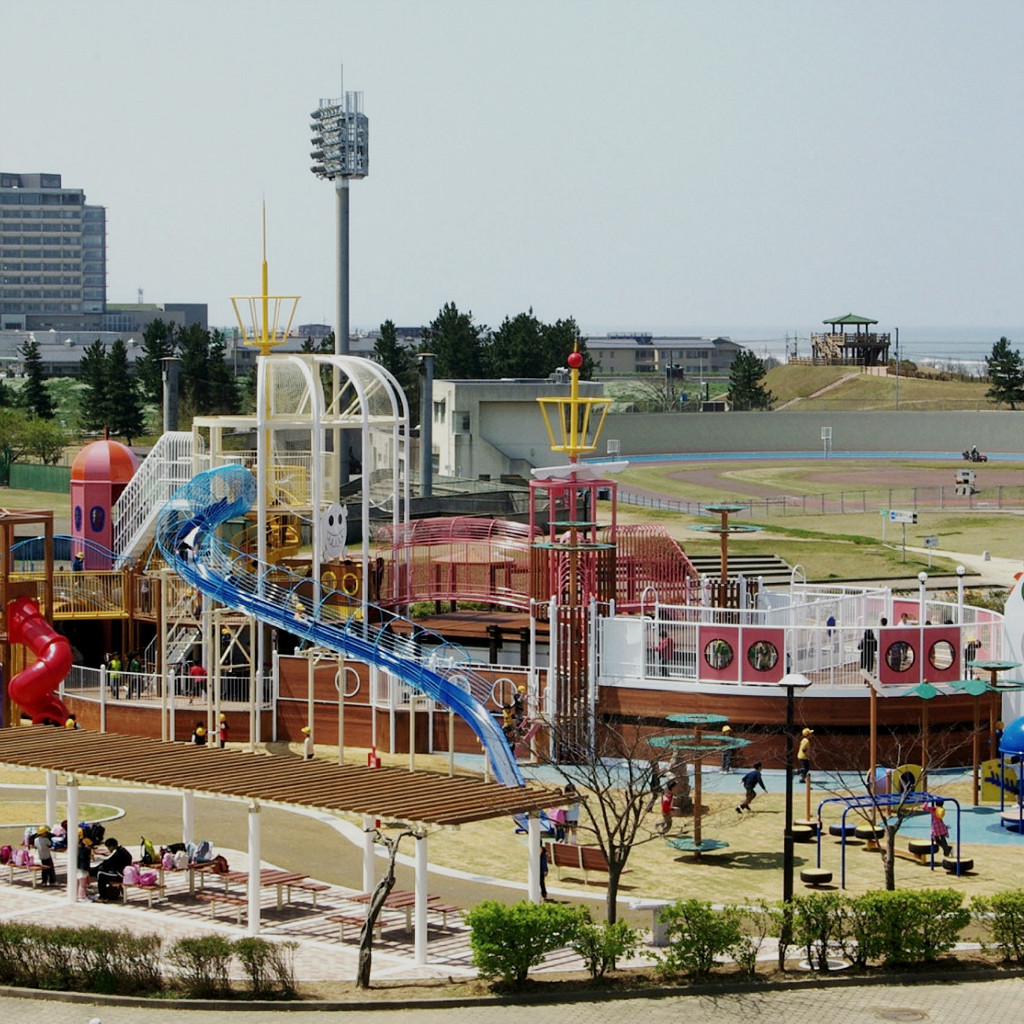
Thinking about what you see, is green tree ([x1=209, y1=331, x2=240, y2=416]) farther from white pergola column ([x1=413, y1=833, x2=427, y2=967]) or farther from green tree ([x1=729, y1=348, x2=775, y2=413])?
white pergola column ([x1=413, y1=833, x2=427, y2=967])

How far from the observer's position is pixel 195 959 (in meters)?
23.5

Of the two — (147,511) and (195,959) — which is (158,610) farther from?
(195,959)

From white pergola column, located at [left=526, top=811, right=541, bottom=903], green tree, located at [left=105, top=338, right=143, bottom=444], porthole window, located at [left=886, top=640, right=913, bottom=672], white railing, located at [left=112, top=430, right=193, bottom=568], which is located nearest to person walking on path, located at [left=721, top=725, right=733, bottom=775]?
porthole window, located at [left=886, top=640, right=913, bottom=672]

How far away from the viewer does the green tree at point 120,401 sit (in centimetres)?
11175

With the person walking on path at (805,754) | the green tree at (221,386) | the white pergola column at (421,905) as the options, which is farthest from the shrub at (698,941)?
the green tree at (221,386)

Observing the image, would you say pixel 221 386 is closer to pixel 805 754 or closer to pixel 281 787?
pixel 805 754

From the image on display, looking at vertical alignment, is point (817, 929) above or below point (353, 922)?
above

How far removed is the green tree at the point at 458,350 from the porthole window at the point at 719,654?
96.2m

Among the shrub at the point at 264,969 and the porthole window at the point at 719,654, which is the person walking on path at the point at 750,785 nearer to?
the porthole window at the point at 719,654

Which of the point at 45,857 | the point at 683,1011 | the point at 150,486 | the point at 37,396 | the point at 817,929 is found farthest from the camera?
the point at 37,396

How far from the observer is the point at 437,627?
47.4m

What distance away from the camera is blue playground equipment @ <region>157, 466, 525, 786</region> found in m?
37.1

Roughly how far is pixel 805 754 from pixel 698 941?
12.8m

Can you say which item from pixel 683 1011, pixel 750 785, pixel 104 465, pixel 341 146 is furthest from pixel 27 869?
pixel 341 146
